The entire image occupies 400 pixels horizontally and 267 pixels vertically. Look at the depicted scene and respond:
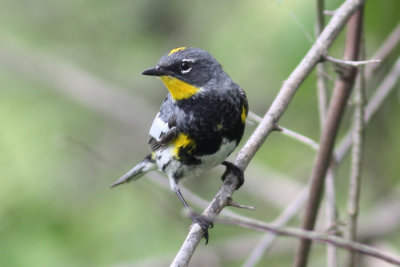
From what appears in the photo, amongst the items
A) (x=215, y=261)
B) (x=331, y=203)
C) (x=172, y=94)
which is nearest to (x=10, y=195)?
(x=215, y=261)

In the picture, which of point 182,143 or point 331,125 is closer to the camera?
point 331,125

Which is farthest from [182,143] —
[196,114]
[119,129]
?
[119,129]

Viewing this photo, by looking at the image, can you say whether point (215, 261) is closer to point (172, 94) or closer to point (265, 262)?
point (265, 262)

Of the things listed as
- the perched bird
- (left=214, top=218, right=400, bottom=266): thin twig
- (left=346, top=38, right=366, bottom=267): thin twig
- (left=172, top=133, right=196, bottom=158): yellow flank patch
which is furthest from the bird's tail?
(left=214, top=218, right=400, bottom=266): thin twig

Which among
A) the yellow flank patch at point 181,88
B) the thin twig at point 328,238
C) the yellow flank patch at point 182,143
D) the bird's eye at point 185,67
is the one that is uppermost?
the thin twig at point 328,238

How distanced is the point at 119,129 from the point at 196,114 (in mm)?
2749

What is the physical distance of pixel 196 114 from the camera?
3443 millimetres

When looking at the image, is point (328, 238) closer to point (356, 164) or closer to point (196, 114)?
point (356, 164)

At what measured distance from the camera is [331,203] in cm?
341

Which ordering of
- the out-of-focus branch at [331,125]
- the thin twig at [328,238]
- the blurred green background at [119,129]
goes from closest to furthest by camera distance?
the thin twig at [328,238] < the out-of-focus branch at [331,125] < the blurred green background at [119,129]

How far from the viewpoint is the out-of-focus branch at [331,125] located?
3.10m

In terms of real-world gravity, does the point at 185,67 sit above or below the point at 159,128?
above

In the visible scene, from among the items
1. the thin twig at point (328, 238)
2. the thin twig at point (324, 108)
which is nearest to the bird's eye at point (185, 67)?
the thin twig at point (324, 108)

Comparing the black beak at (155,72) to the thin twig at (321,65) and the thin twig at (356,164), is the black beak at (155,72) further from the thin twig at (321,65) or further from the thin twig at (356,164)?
the thin twig at (356,164)
